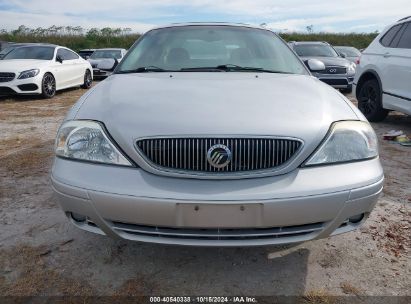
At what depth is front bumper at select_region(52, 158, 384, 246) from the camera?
1.84 meters

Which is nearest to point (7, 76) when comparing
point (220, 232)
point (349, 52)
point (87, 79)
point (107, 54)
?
point (87, 79)

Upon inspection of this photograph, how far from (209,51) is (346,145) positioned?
1570 millimetres

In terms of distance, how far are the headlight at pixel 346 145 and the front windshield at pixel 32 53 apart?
9.64 m

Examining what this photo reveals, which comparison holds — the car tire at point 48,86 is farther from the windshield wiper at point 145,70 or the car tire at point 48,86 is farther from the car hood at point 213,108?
the car hood at point 213,108

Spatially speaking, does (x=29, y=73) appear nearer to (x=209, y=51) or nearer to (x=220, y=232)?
(x=209, y=51)

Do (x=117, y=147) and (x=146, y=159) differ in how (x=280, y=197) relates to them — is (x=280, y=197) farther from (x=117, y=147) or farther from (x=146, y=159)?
(x=117, y=147)

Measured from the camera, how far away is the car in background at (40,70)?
902 centimetres

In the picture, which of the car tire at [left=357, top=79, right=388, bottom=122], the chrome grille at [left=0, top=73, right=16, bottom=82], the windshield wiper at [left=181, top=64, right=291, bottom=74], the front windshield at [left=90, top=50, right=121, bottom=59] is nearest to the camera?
the windshield wiper at [left=181, top=64, right=291, bottom=74]

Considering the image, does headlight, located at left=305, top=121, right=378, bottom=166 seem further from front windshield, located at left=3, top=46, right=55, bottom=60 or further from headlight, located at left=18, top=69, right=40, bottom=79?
front windshield, located at left=3, top=46, right=55, bottom=60

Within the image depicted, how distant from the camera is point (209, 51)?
10.6 ft

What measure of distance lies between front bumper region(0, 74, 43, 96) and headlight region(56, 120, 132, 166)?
7764 millimetres

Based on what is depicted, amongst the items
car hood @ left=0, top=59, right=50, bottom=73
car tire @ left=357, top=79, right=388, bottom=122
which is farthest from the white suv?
car hood @ left=0, top=59, right=50, bottom=73

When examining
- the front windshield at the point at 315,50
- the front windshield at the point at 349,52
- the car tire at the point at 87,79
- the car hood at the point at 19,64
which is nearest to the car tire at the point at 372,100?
the front windshield at the point at 315,50

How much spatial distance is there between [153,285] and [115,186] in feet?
2.13
